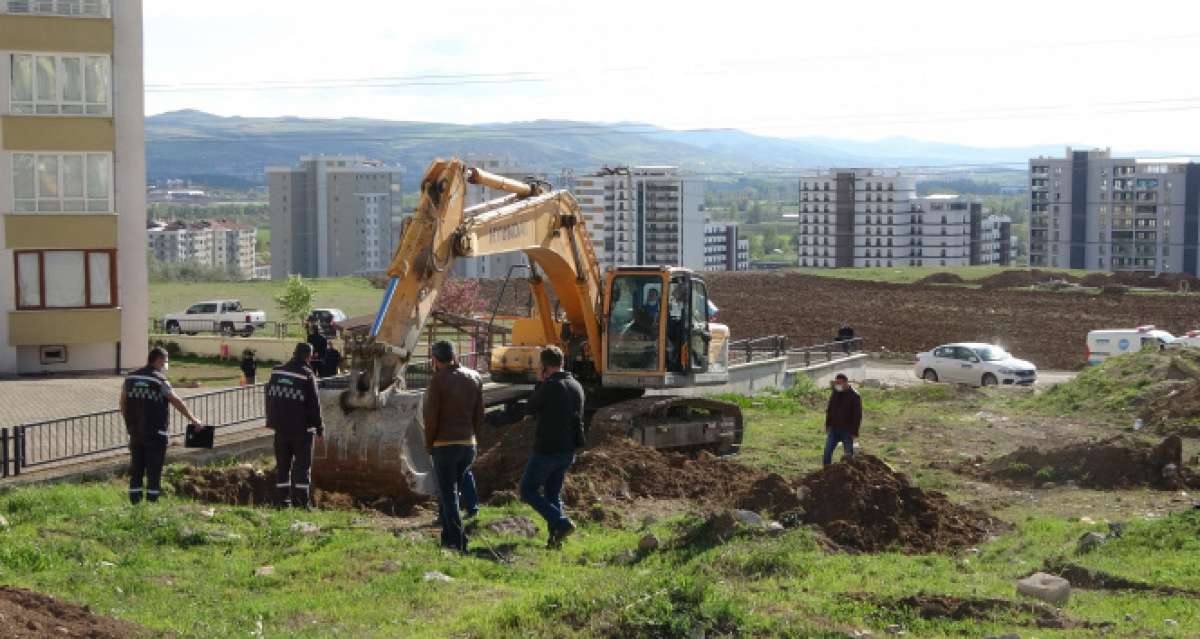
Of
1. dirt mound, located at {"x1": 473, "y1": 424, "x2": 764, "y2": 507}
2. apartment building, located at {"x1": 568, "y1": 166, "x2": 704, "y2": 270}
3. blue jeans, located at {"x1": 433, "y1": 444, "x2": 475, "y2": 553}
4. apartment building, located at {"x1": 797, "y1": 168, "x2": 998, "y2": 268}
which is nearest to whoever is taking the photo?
blue jeans, located at {"x1": 433, "y1": 444, "x2": 475, "y2": 553}

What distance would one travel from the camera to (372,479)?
16547mm

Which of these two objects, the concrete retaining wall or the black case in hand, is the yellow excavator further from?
the concrete retaining wall

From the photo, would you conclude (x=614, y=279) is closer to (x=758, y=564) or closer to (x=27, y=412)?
(x=758, y=564)

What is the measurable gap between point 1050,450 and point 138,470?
456 inches

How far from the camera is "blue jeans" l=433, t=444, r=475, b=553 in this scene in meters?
13.5

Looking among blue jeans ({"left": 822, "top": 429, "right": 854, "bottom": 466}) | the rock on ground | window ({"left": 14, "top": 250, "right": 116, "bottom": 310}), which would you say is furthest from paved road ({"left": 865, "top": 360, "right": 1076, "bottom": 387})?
the rock on ground

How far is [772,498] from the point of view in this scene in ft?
52.4

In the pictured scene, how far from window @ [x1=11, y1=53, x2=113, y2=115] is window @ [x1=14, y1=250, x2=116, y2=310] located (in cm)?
342

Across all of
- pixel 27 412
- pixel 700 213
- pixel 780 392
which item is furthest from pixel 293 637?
pixel 700 213

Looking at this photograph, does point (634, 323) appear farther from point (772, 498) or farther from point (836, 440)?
point (772, 498)

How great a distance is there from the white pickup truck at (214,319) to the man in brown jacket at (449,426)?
43.1 metres

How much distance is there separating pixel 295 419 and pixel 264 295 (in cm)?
6308

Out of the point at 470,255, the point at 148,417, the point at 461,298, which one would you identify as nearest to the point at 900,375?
the point at 461,298

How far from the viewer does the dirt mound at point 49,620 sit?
31.1ft
